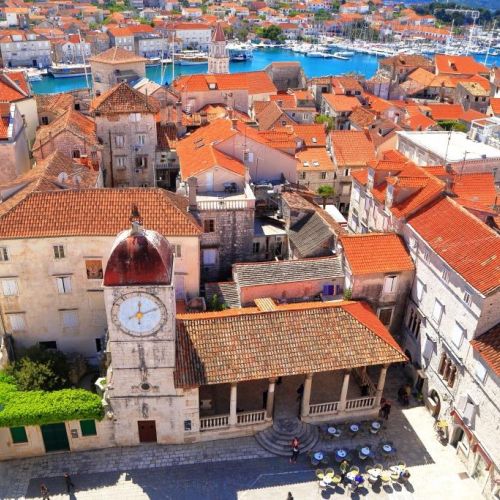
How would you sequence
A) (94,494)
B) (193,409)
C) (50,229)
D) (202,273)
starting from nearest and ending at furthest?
(94,494), (193,409), (50,229), (202,273)

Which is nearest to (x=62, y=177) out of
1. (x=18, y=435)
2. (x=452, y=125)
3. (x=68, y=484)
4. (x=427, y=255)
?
(x=18, y=435)

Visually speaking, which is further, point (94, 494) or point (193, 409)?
point (193, 409)

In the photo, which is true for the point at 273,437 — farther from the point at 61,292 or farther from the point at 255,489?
the point at 61,292

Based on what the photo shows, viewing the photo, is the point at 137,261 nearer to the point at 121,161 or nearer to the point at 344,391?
the point at 344,391

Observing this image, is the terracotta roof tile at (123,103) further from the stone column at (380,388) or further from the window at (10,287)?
the stone column at (380,388)

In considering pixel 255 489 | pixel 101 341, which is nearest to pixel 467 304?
pixel 255 489
